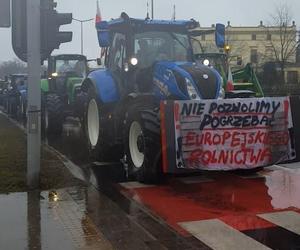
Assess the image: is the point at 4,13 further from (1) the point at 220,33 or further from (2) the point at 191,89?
(1) the point at 220,33

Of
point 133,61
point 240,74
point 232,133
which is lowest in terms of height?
point 232,133

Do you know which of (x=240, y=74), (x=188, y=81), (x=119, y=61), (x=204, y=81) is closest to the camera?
(x=188, y=81)

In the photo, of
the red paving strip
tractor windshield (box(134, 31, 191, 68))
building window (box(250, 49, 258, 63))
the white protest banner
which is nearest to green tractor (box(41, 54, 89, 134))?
tractor windshield (box(134, 31, 191, 68))

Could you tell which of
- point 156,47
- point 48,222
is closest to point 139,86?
point 156,47

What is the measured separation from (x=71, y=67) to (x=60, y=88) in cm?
100

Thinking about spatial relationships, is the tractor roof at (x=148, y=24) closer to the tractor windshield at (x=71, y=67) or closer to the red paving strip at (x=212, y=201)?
the red paving strip at (x=212, y=201)

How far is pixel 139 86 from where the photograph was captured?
1012 centimetres

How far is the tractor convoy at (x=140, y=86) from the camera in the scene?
358 inches

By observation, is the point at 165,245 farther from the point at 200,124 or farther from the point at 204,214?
the point at 200,124

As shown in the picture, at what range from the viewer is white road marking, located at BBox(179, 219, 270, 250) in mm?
5879

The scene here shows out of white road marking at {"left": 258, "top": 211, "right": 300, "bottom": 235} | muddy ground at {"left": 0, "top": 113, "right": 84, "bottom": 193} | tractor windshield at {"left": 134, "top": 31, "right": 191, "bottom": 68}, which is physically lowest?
white road marking at {"left": 258, "top": 211, "right": 300, "bottom": 235}

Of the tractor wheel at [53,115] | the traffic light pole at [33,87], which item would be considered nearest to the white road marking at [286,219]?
the traffic light pole at [33,87]

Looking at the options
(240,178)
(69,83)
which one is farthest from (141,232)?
(69,83)

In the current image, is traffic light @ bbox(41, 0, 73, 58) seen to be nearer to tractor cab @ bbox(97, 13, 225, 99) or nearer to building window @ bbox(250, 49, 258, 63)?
tractor cab @ bbox(97, 13, 225, 99)
